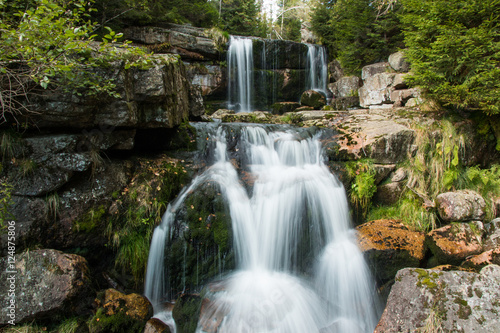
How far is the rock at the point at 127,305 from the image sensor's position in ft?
11.4

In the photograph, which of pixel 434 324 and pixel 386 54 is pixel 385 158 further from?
pixel 386 54

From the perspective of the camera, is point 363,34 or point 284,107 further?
point 363,34

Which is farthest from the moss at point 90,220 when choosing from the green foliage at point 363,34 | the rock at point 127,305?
the green foliage at point 363,34

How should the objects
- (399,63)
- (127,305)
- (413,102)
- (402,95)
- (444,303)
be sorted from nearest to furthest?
(444,303) < (127,305) < (413,102) < (402,95) < (399,63)

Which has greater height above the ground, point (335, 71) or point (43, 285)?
point (335, 71)

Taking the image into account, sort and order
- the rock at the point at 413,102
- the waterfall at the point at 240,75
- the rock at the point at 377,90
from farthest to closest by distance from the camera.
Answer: the waterfall at the point at 240,75 < the rock at the point at 377,90 < the rock at the point at 413,102

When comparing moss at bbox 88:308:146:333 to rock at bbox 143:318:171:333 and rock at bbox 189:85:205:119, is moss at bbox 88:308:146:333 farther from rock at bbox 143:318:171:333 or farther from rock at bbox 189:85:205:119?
rock at bbox 189:85:205:119

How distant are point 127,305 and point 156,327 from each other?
1.76 feet

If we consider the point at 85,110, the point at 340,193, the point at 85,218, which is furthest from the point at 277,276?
the point at 85,110

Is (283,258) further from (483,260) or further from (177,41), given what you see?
(177,41)

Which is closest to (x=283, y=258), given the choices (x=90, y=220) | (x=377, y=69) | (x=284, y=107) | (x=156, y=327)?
(x=156, y=327)

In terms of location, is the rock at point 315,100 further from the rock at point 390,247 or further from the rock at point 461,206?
the rock at point 390,247

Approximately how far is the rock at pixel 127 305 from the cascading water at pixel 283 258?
406mm

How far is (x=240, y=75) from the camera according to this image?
12.6 m
